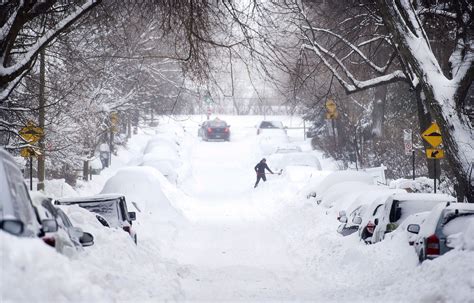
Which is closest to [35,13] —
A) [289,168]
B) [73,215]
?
[73,215]

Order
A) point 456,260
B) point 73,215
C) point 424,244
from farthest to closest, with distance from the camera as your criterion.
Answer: point 73,215
point 424,244
point 456,260

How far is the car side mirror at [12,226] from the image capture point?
5.93 meters

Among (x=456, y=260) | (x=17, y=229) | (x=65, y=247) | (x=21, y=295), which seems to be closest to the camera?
(x=21, y=295)

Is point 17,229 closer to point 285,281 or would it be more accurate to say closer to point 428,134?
point 285,281

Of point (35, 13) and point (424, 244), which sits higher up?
point (35, 13)

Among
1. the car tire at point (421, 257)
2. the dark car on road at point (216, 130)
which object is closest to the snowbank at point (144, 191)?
the car tire at point (421, 257)

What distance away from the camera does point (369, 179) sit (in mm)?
26344

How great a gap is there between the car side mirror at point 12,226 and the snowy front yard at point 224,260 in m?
0.14

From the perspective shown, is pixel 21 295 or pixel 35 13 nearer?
pixel 21 295

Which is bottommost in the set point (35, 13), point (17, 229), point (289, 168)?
point (289, 168)

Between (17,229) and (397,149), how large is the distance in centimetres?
2941

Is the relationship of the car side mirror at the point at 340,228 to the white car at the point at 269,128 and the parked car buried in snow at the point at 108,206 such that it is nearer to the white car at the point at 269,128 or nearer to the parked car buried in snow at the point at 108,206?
the parked car buried in snow at the point at 108,206

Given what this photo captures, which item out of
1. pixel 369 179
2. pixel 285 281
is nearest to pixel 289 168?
pixel 369 179

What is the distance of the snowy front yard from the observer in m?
6.38
